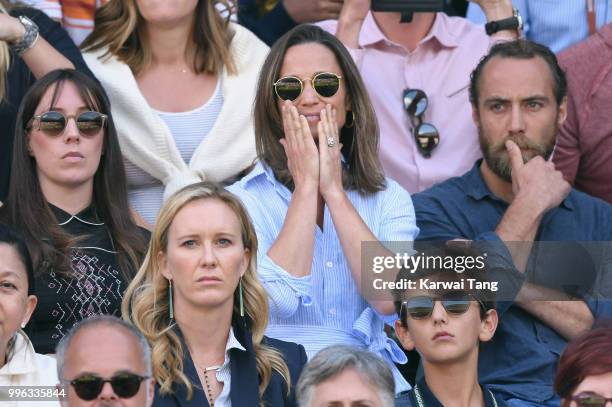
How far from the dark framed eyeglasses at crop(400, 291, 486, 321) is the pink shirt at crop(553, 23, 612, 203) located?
63.0 inches

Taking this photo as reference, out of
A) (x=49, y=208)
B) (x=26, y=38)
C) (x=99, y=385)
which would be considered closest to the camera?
(x=99, y=385)

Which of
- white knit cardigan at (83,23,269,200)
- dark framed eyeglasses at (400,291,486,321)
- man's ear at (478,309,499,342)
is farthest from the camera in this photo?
white knit cardigan at (83,23,269,200)

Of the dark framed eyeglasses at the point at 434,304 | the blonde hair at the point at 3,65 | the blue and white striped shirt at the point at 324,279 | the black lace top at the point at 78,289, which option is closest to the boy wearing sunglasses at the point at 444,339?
the dark framed eyeglasses at the point at 434,304

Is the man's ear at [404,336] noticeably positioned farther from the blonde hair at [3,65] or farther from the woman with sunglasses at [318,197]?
the blonde hair at [3,65]

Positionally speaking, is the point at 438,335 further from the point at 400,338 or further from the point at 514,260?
the point at 514,260

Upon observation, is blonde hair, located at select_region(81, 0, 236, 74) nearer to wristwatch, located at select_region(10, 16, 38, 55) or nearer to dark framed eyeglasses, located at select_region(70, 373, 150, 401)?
wristwatch, located at select_region(10, 16, 38, 55)

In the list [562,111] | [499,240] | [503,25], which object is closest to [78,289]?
[499,240]

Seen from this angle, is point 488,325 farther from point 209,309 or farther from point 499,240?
point 209,309

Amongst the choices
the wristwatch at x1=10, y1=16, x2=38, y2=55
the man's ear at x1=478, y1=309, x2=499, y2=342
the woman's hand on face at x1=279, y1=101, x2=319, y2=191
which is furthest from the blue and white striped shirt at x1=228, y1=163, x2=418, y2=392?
the wristwatch at x1=10, y1=16, x2=38, y2=55

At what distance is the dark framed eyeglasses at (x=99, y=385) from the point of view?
5258 mm

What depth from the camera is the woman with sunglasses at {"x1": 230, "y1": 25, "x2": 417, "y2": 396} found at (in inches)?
252

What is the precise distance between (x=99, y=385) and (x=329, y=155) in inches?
70.4

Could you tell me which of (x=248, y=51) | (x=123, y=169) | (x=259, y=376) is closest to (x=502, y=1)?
(x=248, y=51)

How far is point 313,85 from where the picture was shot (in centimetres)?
684
